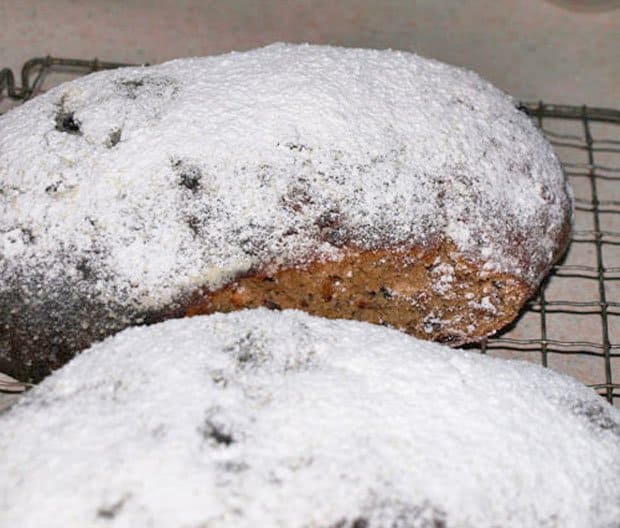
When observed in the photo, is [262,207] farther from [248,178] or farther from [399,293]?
[399,293]

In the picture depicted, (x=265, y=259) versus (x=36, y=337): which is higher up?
(x=265, y=259)

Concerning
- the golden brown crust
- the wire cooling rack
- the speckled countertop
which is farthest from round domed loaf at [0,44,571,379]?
the speckled countertop

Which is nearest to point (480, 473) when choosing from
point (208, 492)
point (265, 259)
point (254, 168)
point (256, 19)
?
point (208, 492)

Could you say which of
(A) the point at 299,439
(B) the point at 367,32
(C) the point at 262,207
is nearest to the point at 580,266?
(C) the point at 262,207

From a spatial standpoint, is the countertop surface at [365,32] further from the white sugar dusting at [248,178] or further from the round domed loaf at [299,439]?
the round domed loaf at [299,439]

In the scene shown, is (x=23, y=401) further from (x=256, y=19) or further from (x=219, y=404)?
(x=256, y=19)

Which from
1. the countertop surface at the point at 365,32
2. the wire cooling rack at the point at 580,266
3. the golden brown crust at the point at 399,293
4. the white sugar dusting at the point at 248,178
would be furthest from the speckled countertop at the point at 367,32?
the golden brown crust at the point at 399,293
